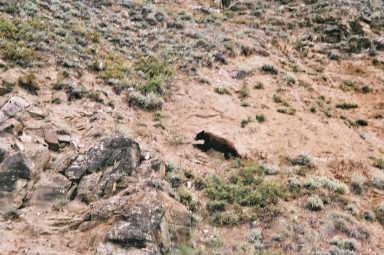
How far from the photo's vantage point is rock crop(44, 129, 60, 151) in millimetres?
15562

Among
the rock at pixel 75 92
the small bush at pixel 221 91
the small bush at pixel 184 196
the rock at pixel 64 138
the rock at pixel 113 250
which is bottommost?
the small bush at pixel 184 196

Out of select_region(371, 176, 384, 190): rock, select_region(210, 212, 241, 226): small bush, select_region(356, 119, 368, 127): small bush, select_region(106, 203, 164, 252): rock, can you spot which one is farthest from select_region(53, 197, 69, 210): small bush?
select_region(356, 119, 368, 127): small bush

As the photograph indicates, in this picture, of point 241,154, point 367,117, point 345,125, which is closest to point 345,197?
point 241,154

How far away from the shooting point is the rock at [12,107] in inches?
627

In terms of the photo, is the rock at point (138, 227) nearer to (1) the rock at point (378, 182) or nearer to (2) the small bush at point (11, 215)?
(2) the small bush at point (11, 215)

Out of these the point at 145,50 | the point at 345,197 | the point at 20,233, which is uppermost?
the point at 145,50

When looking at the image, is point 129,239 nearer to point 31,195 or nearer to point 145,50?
point 31,195

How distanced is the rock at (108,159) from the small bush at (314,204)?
5.67 m

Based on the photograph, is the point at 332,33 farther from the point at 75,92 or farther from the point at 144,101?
the point at 75,92

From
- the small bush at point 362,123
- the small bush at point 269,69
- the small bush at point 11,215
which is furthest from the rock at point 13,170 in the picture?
the small bush at point 269,69

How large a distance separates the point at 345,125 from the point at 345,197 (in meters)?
6.65

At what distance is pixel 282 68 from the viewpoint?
26.9 m

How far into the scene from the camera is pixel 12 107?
54.1 ft

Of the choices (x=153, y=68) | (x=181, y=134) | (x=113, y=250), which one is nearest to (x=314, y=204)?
(x=181, y=134)
